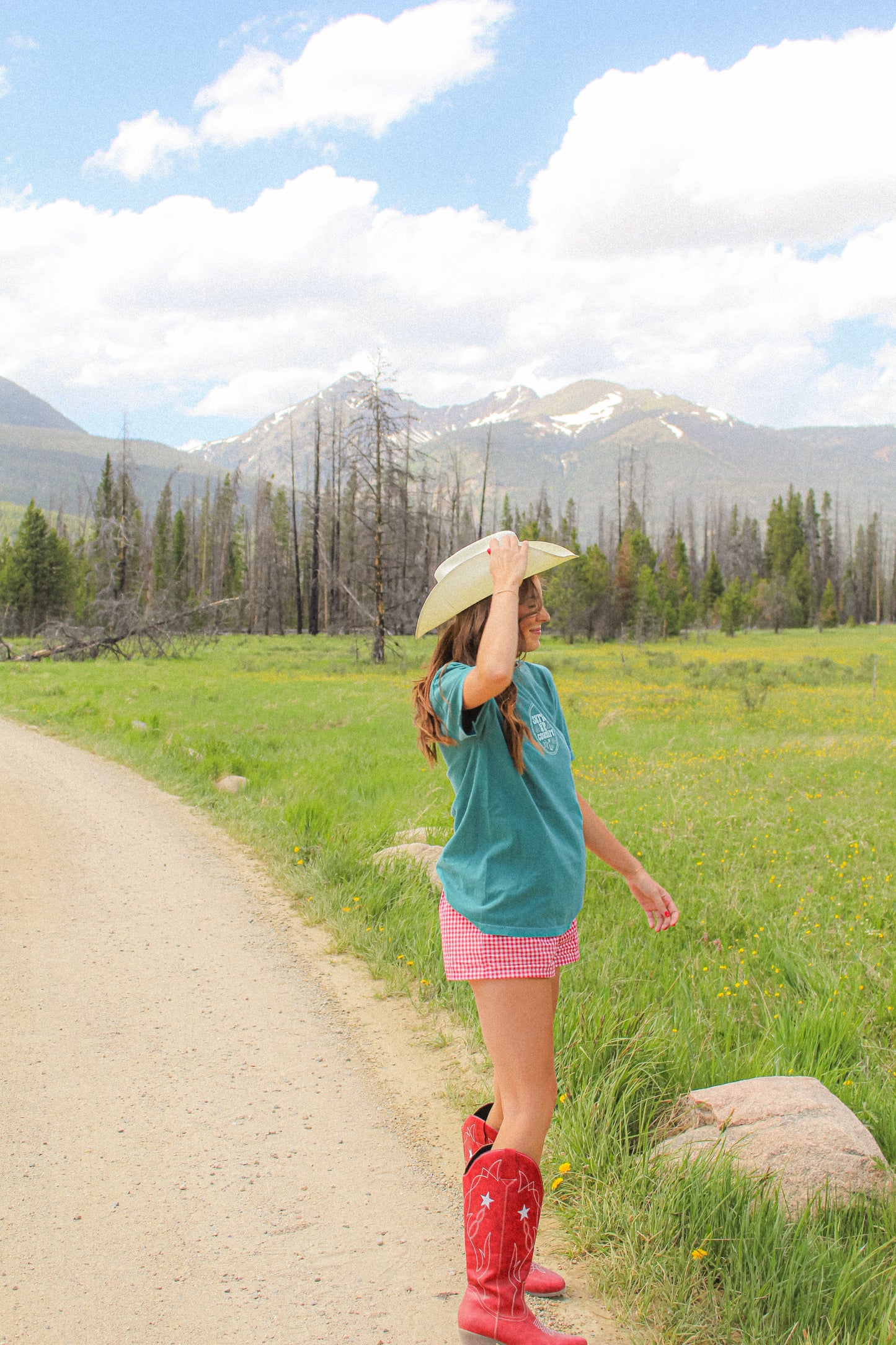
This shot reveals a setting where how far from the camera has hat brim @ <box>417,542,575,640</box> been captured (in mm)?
2287

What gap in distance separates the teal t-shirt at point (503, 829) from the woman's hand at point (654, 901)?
1.68ft

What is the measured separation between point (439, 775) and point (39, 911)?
550 cm

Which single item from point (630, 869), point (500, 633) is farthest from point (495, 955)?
point (500, 633)

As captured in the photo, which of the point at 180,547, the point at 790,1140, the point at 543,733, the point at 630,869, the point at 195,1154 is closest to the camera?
the point at 543,733

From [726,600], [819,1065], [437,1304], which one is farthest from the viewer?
[726,600]

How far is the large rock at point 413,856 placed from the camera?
6.58 meters

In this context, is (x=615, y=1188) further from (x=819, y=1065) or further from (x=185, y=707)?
(x=185, y=707)

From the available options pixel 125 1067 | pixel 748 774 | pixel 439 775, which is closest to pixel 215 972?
pixel 125 1067

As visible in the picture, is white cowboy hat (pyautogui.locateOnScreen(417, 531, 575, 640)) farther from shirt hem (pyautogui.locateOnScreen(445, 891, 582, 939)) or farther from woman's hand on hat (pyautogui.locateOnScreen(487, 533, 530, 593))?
shirt hem (pyautogui.locateOnScreen(445, 891, 582, 939))

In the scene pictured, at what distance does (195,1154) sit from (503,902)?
186 cm

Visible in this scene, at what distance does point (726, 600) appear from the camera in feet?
228

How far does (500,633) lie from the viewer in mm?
2127

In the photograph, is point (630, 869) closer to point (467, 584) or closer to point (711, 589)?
point (467, 584)

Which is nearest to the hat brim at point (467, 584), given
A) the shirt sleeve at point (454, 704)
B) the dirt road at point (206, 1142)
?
the shirt sleeve at point (454, 704)
